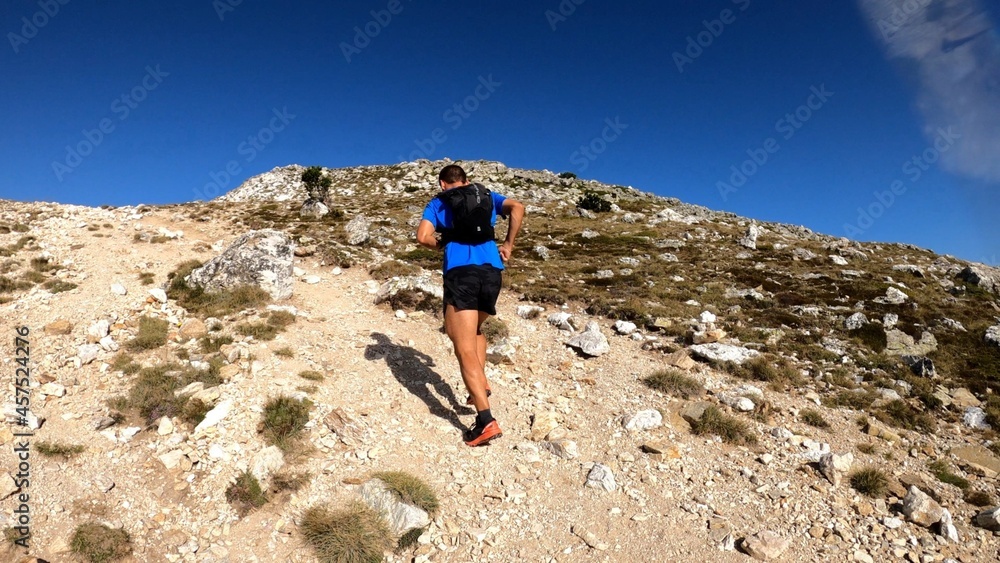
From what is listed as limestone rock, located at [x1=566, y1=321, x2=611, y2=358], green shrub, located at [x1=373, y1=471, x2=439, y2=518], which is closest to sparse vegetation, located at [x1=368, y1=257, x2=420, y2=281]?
limestone rock, located at [x1=566, y1=321, x2=611, y2=358]

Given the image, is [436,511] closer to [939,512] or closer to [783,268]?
[939,512]

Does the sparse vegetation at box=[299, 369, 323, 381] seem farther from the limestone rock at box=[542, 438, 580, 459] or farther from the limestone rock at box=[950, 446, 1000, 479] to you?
the limestone rock at box=[950, 446, 1000, 479]

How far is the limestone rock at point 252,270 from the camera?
40.6ft

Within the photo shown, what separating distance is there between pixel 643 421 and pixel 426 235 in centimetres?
478

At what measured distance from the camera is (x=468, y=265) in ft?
21.0

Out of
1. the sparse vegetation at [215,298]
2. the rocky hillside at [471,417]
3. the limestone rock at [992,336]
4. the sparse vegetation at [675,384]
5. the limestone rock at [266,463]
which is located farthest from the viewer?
the limestone rock at [992,336]

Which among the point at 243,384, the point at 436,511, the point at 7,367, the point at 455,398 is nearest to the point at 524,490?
the point at 436,511

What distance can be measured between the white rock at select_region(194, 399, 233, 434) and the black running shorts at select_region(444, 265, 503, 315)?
3.80 meters

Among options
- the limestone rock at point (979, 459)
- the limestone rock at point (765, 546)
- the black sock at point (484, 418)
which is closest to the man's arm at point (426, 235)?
the black sock at point (484, 418)

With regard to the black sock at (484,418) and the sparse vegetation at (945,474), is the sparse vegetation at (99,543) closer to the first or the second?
the black sock at (484,418)

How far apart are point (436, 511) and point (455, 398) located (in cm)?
290

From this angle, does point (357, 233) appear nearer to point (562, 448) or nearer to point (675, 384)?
point (675, 384)

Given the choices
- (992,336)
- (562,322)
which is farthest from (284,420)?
A: (992,336)

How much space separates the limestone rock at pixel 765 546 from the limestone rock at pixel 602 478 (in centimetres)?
159
